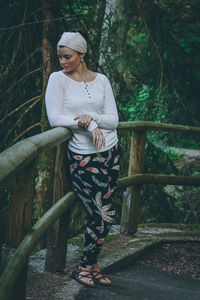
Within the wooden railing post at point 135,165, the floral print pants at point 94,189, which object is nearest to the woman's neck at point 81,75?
the floral print pants at point 94,189

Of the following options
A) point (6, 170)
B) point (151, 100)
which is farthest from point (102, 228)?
point (151, 100)

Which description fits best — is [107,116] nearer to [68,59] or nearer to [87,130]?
[87,130]

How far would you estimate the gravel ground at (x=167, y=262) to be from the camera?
3.25m

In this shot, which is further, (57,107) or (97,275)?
(97,275)

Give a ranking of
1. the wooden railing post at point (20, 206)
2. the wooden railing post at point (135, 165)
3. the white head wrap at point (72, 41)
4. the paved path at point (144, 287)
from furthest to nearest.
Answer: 1. the wooden railing post at point (135, 165)
2. the paved path at point (144, 287)
3. the white head wrap at point (72, 41)
4. the wooden railing post at point (20, 206)

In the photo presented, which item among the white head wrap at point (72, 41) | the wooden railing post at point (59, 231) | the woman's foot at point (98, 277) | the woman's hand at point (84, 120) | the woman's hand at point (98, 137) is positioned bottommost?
the woman's foot at point (98, 277)

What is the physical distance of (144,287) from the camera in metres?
3.56

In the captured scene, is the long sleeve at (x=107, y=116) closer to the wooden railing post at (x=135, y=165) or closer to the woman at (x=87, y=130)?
the woman at (x=87, y=130)

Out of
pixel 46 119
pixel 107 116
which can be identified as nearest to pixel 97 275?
pixel 107 116

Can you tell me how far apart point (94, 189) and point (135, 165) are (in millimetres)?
1414

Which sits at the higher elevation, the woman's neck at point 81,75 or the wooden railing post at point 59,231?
the woman's neck at point 81,75

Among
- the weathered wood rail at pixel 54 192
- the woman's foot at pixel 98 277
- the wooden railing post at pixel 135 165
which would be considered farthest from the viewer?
the wooden railing post at pixel 135 165

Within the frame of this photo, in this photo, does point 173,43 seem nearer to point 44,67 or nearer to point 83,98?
point 44,67

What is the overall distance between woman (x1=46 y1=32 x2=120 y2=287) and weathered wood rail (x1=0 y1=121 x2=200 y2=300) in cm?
11
